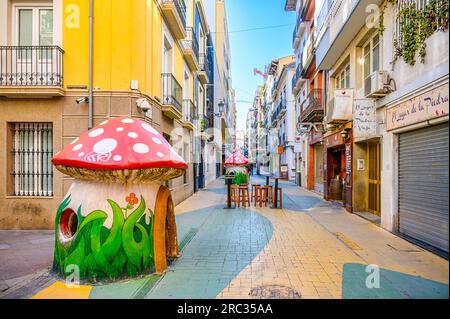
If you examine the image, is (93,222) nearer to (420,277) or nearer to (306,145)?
(420,277)

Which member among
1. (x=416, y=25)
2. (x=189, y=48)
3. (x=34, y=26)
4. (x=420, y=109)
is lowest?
(x=420, y=109)

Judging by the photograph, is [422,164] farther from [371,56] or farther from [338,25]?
[338,25]

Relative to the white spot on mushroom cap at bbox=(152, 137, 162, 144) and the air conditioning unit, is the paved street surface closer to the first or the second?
the white spot on mushroom cap at bbox=(152, 137, 162, 144)

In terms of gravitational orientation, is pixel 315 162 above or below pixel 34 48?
below

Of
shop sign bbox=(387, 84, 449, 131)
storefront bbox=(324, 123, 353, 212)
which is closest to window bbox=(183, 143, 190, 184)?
storefront bbox=(324, 123, 353, 212)

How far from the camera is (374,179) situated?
10328 millimetres

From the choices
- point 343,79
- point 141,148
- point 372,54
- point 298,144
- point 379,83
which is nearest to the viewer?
point 141,148

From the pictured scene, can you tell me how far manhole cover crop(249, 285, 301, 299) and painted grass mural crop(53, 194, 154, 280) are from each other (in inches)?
69.9

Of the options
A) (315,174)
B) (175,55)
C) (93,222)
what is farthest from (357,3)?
(315,174)

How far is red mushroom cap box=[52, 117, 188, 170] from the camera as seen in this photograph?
14.3ft

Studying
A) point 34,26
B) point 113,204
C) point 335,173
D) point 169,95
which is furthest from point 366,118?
point 34,26

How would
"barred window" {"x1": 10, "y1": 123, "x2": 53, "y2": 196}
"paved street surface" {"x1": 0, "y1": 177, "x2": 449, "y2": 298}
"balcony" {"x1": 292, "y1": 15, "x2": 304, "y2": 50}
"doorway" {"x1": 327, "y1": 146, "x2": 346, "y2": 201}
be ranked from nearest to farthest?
"paved street surface" {"x1": 0, "y1": 177, "x2": 449, "y2": 298} < "barred window" {"x1": 10, "y1": 123, "x2": 53, "y2": 196} < "doorway" {"x1": 327, "y1": 146, "x2": 346, "y2": 201} < "balcony" {"x1": 292, "y1": 15, "x2": 304, "y2": 50}

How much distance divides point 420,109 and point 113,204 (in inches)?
239

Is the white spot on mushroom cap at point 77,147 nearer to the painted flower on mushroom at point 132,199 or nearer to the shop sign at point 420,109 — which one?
the painted flower on mushroom at point 132,199
